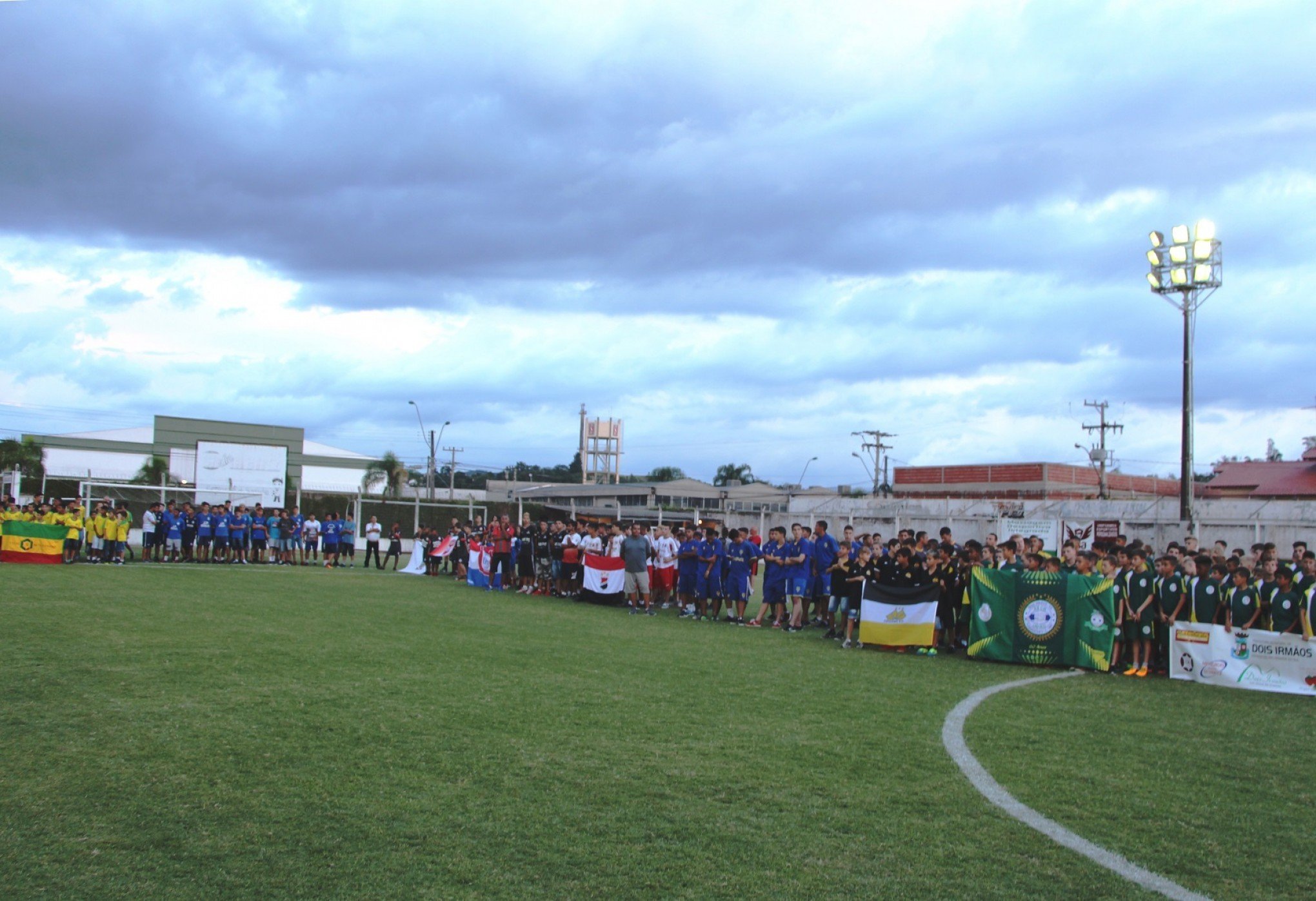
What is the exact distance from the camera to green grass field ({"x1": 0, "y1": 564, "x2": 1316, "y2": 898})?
4.78 m

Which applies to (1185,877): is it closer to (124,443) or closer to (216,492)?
(216,492)

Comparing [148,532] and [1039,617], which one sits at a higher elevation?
[148,532]

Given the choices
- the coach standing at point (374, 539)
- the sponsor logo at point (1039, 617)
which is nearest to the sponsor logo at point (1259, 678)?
the sponsor logo at point (1039, 617)

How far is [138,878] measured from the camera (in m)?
4.48

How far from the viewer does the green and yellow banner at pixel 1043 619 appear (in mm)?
12898

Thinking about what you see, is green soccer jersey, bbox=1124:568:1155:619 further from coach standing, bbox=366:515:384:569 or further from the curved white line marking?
coach standing, bbox=366:515:384:569

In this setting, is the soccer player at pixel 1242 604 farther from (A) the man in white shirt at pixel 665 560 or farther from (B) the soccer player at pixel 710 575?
(A) the man in white shirt at pixel 665 560

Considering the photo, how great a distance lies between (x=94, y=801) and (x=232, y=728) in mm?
1717

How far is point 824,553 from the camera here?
1734cm

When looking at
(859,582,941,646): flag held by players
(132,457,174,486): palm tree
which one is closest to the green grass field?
(859,582,941,646): flag held by players

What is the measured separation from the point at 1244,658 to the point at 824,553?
686 centimetres

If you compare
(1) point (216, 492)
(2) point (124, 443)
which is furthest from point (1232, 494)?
(2) point (124, 443)

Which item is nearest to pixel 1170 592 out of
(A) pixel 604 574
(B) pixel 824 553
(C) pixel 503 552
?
(B) pixel 824 553

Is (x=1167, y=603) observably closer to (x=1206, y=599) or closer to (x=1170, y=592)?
(x=1170, y=592)
